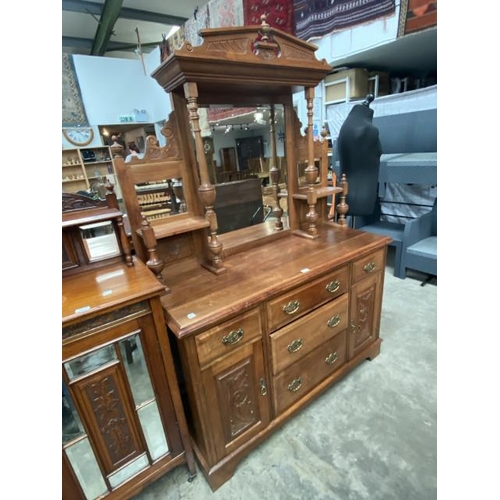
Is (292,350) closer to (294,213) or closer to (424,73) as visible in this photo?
(294,213)

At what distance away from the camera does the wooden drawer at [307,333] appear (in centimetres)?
123

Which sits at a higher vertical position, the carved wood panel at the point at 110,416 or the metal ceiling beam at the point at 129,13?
the metal ceiling beam at the point at 129,13

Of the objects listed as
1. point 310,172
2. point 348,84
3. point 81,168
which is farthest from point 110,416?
point 81,168

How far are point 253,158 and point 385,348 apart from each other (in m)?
1.57

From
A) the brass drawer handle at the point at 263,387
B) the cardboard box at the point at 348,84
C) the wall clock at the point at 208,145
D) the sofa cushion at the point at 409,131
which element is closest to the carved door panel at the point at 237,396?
the brass drawer handle at the point at 263,387

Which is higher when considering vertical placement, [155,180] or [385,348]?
[155,180]

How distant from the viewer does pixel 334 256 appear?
137cm

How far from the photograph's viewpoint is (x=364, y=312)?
1.62 meters

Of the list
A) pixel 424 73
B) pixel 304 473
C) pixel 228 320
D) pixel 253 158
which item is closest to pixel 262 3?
pixel 424 73

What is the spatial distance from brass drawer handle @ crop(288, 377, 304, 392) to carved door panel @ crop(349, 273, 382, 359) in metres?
0.41

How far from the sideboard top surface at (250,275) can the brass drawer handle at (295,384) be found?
530 millimetres

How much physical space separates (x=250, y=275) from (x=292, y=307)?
24 centimetres

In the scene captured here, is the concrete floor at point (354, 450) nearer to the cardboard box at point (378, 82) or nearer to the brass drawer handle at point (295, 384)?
the brass drawer handle at point (295, 384)

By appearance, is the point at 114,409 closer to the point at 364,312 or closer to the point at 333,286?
the point at 333,286
